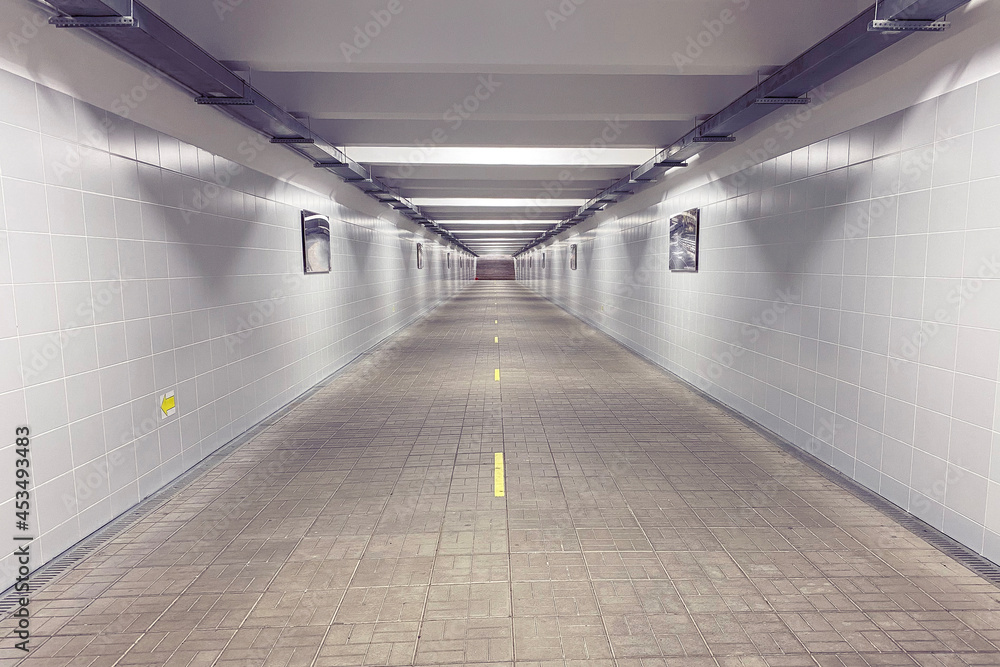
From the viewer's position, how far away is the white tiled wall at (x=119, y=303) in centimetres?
413

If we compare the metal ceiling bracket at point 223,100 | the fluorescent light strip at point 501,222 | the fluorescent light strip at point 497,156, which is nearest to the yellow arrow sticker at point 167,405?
the metal ceiling bracket at point 223,100

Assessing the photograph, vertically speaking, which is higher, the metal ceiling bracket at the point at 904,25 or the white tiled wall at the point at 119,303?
the metal ceiling bracket at the point at 904,25

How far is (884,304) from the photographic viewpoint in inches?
215

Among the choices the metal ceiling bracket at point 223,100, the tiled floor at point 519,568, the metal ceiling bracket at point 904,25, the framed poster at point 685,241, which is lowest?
the tiled floor at point 519,568

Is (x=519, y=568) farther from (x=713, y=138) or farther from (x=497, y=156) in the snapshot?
(x=497, y=156)

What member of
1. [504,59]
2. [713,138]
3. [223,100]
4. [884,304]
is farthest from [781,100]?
[223,100]

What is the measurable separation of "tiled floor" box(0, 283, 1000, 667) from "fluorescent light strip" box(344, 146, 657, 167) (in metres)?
6.08

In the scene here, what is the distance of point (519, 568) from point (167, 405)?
4.12 meters

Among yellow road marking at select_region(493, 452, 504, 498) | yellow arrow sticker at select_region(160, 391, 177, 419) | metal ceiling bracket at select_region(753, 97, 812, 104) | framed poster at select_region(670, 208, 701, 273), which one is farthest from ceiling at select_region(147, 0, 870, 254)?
yellow road marking at select_region(493, 452, 504, 498)

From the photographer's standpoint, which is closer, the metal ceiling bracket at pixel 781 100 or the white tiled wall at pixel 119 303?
the white tiled wall at pixel 119 303

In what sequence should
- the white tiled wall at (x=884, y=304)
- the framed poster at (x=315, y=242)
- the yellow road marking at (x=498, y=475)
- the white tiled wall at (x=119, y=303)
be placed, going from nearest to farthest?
the white tiled wall at (x=119, y=303) < the white tiled wall at (x=884, y=304) < the yellow road marking at (x=498, y=475) < the framed poster at (x=315, y=242)

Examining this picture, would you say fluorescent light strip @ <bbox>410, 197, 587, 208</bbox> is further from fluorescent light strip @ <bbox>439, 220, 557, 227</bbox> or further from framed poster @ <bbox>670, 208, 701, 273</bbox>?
framed poster @ <bbox>670, 208, 701, 273</bbox>

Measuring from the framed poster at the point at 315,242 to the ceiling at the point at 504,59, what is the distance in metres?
1.64

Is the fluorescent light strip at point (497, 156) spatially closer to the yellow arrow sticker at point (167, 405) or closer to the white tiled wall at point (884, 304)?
the white tiled wall at point (884, 304)
